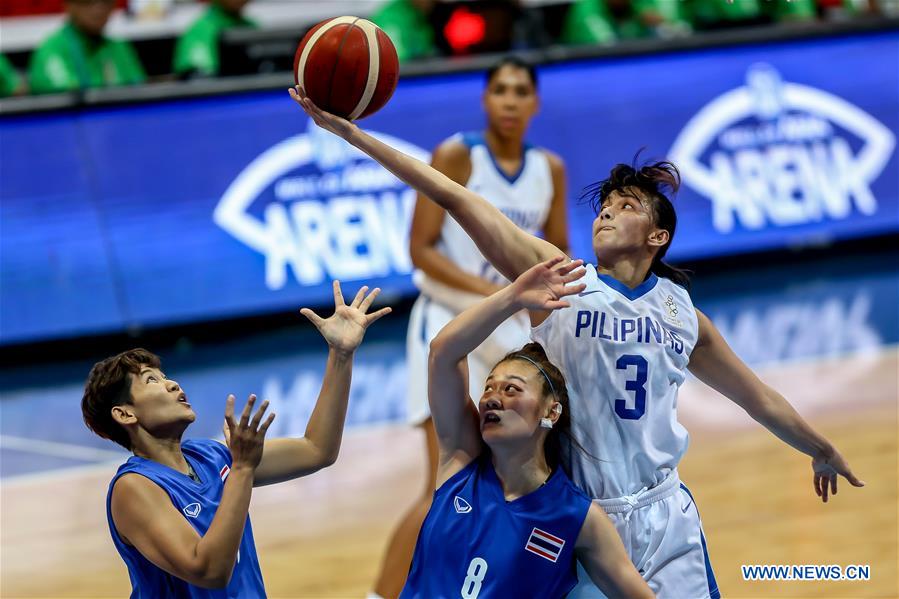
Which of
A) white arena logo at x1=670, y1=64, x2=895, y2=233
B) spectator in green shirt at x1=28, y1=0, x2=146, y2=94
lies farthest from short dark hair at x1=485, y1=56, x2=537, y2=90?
white arena logo at x1=670, y1=64, x2=895, y2=233

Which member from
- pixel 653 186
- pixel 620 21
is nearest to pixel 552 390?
pixel 653 186

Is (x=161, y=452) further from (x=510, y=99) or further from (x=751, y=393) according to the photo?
(x=510, y=99)

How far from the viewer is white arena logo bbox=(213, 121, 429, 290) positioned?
9.09 metres

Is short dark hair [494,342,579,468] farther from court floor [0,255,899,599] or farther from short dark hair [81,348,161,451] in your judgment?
court floor [0,255,899,599]

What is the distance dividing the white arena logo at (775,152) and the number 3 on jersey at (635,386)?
22.6ft

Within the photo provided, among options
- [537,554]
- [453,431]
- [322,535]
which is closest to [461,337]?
[453,431]

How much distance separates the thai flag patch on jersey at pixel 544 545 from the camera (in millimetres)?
3225

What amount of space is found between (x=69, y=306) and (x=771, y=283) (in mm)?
5404

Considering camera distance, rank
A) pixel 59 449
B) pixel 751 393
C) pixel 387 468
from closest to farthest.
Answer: pixel 751 393
pixel 387 468
pixel 59 449

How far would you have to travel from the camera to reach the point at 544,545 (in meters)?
3.23

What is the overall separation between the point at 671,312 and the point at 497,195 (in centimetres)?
205

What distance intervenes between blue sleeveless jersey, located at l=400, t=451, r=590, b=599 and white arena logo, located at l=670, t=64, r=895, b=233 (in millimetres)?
7052

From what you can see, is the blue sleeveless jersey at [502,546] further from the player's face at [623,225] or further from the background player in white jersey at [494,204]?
the background player in white jersey at [494,204]

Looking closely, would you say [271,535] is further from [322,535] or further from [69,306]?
[69,306]
